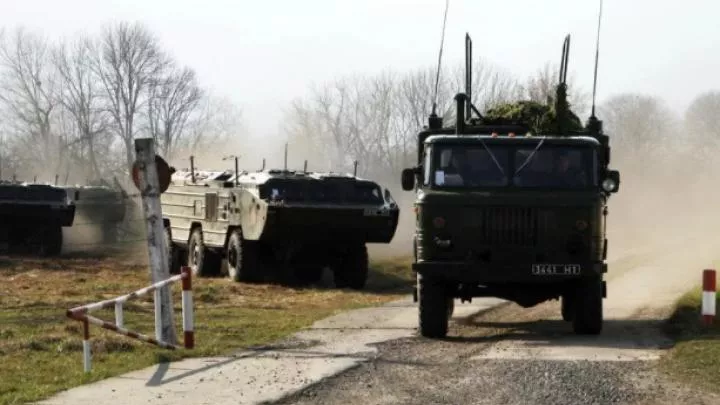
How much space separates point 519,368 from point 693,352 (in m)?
1.97

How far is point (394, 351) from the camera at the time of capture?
1332 cm

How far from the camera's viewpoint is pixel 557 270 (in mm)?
13977

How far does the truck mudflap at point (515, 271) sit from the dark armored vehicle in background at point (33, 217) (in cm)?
1998

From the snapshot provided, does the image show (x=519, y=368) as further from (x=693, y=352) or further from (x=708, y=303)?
(x=708, y=303)

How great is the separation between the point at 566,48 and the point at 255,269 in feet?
29.3

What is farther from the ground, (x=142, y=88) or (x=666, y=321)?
(x=142, y=88)

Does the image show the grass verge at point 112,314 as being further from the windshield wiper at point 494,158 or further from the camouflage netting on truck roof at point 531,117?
the camouflage netting on truck roof at point 531,117

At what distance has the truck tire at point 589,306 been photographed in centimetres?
1429

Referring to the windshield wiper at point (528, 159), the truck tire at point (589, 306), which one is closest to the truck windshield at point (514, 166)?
the windshield wiper at point (528, 159)

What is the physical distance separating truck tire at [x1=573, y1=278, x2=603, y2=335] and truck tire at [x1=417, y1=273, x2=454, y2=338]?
1464mm

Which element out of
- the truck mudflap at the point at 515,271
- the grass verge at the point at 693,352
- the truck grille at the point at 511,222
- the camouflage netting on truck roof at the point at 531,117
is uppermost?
the camouflage netting on truck roof at the point at 531,117

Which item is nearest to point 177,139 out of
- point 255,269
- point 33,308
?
point 255,269

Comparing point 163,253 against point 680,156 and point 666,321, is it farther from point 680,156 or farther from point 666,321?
point 680,156

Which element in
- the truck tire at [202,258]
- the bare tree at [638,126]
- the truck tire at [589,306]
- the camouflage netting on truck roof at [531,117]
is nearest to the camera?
the truck tire at [589,306]
